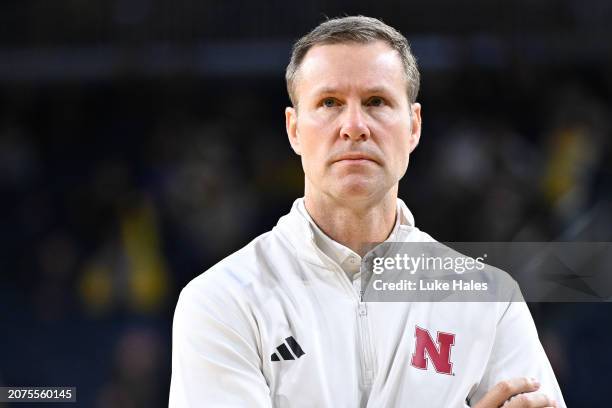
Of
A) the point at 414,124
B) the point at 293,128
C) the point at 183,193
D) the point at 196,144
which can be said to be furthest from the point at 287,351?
the point at 196,144

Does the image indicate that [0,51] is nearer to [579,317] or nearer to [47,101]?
[47,101]

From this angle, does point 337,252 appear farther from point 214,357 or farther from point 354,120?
point 214,357

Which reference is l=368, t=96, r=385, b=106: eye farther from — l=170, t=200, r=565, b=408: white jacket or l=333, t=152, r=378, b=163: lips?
l=170, t=200, r=565, b=408: white jacket

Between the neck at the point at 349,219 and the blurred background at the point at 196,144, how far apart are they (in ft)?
22.2

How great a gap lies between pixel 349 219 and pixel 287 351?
59 centimetres

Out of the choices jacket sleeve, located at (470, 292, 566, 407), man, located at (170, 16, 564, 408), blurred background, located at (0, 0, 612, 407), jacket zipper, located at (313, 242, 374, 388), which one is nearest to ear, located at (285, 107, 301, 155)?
man, located at (170, 16, 564, 408)

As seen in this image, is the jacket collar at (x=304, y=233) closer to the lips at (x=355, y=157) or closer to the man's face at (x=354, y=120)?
the man's face at (x=354, y=120)

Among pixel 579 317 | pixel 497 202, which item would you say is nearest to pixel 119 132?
pixel 497 202

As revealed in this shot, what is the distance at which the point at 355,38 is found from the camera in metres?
3.52

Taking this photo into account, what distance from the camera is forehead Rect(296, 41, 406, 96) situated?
3.45 m

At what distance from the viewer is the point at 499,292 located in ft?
11.8

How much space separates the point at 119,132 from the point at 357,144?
1086 centimetres

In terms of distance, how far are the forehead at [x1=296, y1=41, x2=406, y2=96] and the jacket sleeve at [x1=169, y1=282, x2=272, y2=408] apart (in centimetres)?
86

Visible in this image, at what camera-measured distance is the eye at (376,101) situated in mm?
3488
